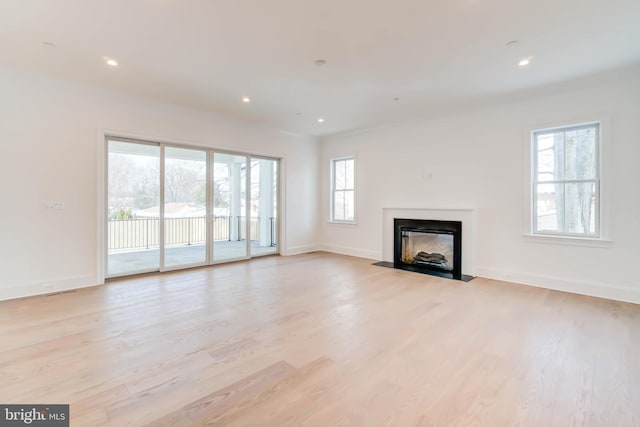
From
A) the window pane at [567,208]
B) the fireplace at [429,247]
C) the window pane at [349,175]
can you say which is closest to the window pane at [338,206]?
the window pane at [349,175]

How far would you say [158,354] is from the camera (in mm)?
2455

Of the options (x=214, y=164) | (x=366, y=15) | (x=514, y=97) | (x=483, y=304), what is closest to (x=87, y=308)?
(x=214, y=164)

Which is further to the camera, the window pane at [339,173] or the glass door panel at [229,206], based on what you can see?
the window pane at [339,173]

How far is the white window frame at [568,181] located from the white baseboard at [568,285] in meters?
0.62

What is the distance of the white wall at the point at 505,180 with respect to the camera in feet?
12.7

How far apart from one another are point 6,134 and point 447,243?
6719 mm

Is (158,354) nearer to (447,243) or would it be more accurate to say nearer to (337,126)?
(447,243)

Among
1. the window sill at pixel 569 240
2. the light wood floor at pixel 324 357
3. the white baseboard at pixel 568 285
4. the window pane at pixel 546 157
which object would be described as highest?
the window pane at pixel 546 157

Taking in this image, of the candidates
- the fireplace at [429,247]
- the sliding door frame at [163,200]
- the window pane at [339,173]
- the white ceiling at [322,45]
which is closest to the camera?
the white ceiling at [322,45]

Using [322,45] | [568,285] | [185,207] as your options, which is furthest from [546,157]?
[185,207]

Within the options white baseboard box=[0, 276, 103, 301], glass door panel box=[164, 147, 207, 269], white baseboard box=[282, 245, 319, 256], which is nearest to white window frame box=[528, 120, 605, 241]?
white baseboard box=[282, 245, 319, 256]

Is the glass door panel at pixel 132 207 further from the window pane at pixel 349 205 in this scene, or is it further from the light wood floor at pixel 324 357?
the window pane at pixel 349 205

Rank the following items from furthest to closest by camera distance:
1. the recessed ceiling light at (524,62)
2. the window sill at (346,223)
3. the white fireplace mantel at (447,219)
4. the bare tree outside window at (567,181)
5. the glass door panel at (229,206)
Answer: the window sill at (346,223)
the glass door panel at (229,206)
the white fireplace mantel at (447,219)
the bare tree outside window at (567,181)
the recessed ceiling light at (524,62)

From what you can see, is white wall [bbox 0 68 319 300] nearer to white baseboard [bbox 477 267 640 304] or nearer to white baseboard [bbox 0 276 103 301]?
white baseboard [bbox 0 276 103 301]
